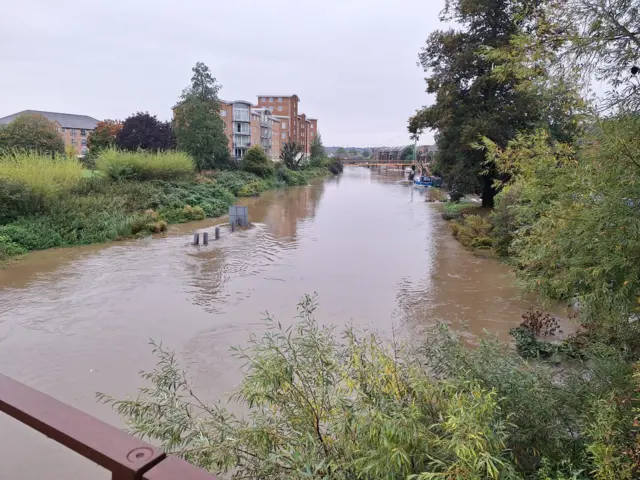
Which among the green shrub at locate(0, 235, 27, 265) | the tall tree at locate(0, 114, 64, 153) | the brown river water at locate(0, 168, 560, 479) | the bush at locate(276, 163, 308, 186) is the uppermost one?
the tall tree at locate(0, 114, 64, 153)

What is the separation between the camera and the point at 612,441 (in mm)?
2283

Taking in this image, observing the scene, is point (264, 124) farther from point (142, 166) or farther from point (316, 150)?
point (142, 166)

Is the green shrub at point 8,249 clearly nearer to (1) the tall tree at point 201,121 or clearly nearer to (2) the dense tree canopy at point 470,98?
(2) the dense tree canopy at point 470,98

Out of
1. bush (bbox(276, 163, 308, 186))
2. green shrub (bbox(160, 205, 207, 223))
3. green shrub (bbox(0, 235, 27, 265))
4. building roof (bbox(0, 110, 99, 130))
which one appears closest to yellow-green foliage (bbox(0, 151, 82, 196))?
green shrub (bbox(0, 235, 27, 265))

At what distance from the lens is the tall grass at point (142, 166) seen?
22375 mm

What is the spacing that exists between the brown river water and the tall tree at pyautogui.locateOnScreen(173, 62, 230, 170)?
18.3 metres

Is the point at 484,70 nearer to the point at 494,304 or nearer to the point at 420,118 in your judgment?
the point at 420,118

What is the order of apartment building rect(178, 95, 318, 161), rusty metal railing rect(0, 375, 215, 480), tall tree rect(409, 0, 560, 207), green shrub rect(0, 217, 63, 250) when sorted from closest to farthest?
1. rusty metal railing rect(0, 375, 215, 480)
2. green shrub rect(0, 217, 63, 250)
3. tall tree rect(409, 0, 560, 207)
4. apartment building rect(178, 95, 318, 161)

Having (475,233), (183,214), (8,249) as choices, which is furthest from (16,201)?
(475,233)

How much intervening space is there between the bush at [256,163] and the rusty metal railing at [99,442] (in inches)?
1546

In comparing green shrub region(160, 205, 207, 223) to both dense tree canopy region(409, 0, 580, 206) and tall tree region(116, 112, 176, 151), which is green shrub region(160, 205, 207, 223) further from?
tall tree region(116, 112, 176, 151)

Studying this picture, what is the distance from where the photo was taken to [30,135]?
3080 cm

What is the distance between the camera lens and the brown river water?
20.2 feet

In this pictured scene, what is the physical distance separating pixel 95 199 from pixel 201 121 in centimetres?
1773
